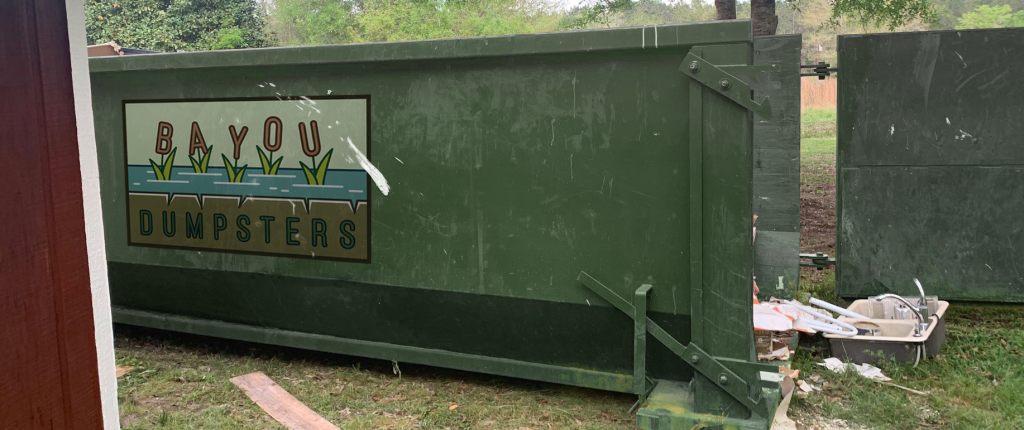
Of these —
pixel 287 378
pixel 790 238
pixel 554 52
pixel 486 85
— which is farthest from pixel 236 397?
pixel 790 238

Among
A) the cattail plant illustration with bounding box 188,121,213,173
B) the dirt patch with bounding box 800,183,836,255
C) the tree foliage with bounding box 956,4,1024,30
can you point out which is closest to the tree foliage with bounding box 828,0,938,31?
the dirt patch with bounding box 800,183,836,255

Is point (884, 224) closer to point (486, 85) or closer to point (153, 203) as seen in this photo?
point (486, 85)

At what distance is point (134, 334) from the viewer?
5.82 meters

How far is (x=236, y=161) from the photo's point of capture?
495cm

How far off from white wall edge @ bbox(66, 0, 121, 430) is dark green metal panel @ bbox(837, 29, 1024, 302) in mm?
5540

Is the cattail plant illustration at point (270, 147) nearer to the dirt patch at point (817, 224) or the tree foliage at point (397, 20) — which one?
the dirt patch at point (817, 224)

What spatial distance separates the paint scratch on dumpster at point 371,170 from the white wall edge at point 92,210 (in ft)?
8.87

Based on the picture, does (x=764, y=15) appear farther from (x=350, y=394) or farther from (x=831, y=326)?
(x=350, y=394)

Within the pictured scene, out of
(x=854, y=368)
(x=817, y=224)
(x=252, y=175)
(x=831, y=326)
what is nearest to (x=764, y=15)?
(x=817, y=224)

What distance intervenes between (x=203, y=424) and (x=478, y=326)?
4.92 feet

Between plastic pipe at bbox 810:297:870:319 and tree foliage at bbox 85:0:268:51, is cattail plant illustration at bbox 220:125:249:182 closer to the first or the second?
plastic pipe at bbox 810:297:870:319

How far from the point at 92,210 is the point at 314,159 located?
2.90 metres

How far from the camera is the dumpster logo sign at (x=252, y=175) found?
466cm

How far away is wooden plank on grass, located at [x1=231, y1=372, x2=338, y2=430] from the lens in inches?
162
